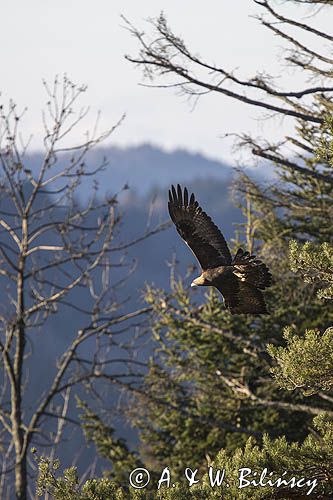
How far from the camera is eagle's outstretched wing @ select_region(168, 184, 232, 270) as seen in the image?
1007cm

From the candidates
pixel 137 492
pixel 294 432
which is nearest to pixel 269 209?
pixel 294 432

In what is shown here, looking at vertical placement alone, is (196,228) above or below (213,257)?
above

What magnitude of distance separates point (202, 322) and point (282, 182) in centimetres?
308

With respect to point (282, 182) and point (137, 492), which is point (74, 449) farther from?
point (137, 492)

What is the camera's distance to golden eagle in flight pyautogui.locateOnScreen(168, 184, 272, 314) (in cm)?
991

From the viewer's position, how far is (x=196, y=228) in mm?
10180

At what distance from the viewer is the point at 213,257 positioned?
33.0ft

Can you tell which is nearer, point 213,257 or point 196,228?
point 213,257

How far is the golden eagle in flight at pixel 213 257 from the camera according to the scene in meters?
9.91

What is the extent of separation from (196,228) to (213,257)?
1.21ft

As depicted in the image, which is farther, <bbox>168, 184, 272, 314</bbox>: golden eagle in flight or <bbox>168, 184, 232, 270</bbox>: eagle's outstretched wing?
<bbox>168, 184, 232, 270</bbox>: eagle's outstretched wing

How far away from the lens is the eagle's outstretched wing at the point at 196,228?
33.0 ft

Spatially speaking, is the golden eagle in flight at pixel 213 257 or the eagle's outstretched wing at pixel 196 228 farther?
the eagle's outstretched wing at pixel 196 228

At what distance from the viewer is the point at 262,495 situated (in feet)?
26.3
